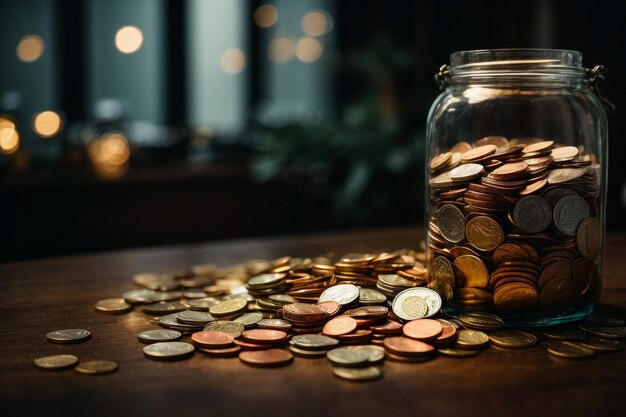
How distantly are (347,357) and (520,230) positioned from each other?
26 cm

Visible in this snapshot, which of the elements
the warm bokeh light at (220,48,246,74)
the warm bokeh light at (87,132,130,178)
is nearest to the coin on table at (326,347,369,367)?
the warm bokeh light at (87,132,130,178)

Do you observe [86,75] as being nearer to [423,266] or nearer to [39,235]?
[39,235]

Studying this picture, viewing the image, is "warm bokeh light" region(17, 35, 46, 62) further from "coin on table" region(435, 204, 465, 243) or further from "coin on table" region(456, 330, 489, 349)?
"coin on table" region(456, 330, 489, 349)

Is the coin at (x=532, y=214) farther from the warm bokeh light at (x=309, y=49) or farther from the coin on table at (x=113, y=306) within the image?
the warm bokeh light at (x=309, y=49)

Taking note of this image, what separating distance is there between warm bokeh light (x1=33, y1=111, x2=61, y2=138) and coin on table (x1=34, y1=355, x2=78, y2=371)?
10.8 feet

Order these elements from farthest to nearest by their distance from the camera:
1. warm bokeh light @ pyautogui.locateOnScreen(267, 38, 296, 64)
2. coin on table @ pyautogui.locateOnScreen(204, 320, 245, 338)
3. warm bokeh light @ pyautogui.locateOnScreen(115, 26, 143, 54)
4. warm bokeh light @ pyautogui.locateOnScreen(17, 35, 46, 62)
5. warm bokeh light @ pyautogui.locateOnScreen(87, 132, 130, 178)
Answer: warm bokeh light @ pyautogui.locateOnScreen(267, 38, 296, 64)
warm bokeh light @ pyautogui.locateOnScreen(115, 26, 143, 54)
warm bokeh light @ pyautogui.locateOnScreen(17, 35, 46, 62)
warm bokeh light @ pyautogui.locateOnScreen(87, 132, 130, 178)
coin on table @ pyautogui.locateOnScreen(204, 320, 245, 338)

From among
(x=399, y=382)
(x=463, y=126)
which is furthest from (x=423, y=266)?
(x=399, y=382)

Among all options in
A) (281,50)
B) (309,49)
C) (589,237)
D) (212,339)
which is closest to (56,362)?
(212,339)

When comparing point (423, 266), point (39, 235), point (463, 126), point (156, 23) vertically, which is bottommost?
point (39, 235)

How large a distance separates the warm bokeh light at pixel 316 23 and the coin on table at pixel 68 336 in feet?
13.2

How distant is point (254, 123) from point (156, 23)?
82 centimetres

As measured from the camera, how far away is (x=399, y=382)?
664mm

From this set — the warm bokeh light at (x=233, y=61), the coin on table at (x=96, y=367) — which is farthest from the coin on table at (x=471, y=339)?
the warm bokeh light at (x=233, y=61)

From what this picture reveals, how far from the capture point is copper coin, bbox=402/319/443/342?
0.77 metres
